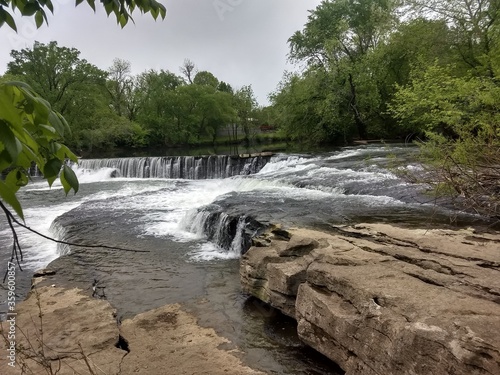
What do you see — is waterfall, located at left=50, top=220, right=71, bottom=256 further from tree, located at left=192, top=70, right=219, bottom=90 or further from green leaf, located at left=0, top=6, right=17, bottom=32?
tree, located at left=192, top=70, right=219, bottom=90

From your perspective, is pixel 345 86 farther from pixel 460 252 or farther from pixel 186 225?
pixel 460 252

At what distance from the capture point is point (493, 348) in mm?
2303

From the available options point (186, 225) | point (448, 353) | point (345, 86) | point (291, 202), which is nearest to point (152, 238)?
point (186, 225)

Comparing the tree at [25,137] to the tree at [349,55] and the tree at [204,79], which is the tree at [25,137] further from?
the tree at [204,79]

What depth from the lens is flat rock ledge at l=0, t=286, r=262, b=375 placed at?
3.47m

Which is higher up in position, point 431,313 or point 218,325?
point 431,313

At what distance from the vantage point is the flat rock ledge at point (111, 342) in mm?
3475

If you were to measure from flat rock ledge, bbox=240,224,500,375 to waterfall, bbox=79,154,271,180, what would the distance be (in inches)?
571

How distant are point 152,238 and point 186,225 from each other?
3.89ft

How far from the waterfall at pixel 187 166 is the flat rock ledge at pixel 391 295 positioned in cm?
1451


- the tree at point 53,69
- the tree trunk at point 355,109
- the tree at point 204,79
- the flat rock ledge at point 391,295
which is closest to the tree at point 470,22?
the tree trunk at point 355,109

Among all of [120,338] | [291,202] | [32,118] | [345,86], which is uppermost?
[345,86]

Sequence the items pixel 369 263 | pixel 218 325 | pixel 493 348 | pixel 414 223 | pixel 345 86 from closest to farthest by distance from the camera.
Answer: pixel 493 348
pixel 369 263
pixel 218 325
pixel 414 223
pixel 345 86

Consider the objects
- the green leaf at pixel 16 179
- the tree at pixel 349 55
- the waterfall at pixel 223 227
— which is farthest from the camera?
the tree at pixel 349 55
